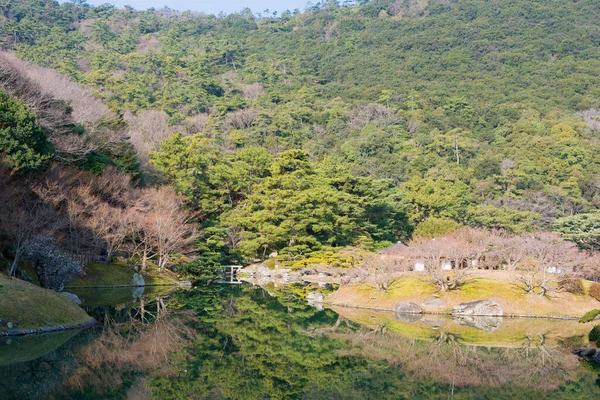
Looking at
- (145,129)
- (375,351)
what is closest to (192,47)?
(145,129)

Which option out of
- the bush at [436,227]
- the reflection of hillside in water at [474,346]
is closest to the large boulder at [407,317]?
the reflection of hillside in water at [474,346]

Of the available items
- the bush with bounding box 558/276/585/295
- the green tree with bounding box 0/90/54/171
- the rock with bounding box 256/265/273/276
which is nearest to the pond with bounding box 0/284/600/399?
the bush with bounding box 558/276/585/295

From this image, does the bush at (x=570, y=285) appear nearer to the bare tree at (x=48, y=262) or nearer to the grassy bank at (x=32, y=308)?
the grassy bank at (x=32, y=308)

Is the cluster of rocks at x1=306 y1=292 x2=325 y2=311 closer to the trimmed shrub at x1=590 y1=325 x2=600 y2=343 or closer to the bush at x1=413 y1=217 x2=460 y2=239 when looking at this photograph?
the trimmed shrub at x1=590 y1=325 x2=600 y2=343

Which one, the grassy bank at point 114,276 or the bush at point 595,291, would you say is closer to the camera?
the bush at point 595,291

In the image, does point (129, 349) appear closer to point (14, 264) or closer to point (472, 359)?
point (14, 264)

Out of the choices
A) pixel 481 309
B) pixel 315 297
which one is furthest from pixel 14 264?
pixel 481 309
